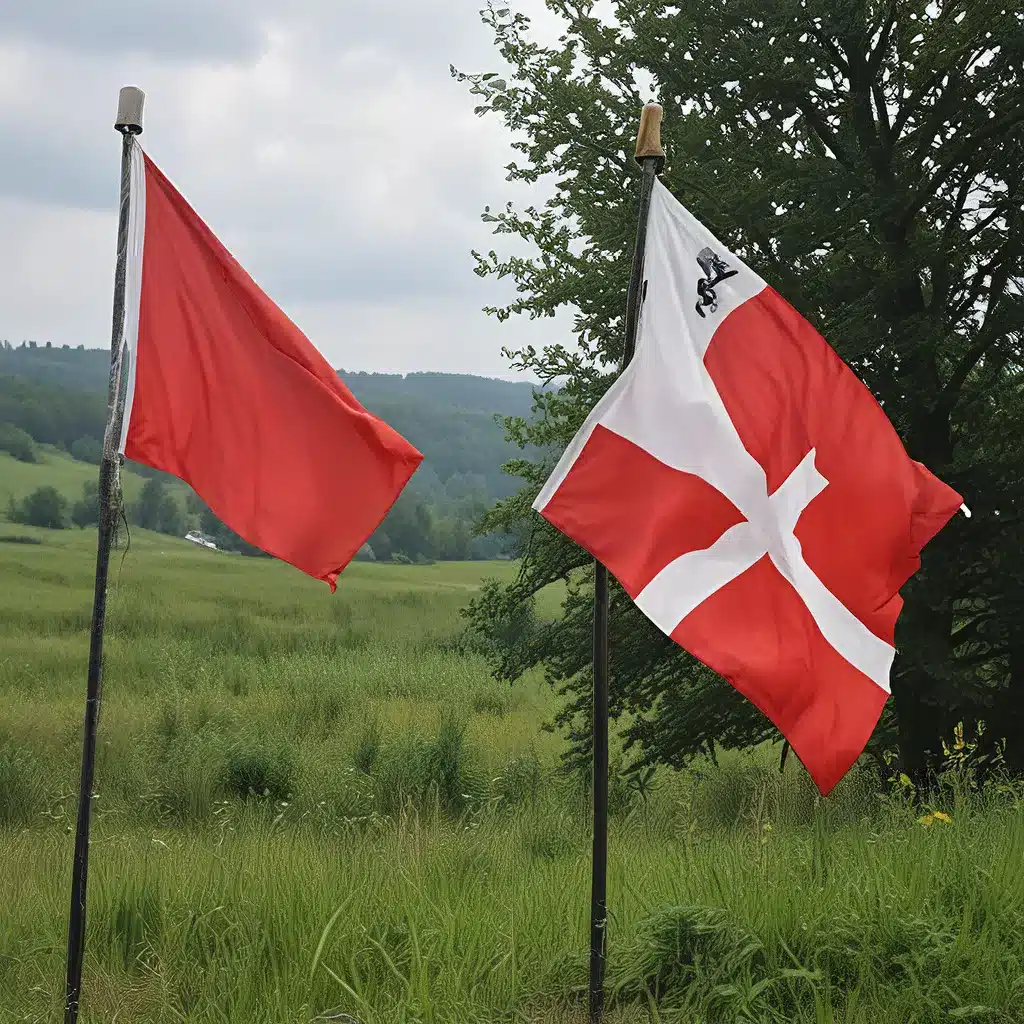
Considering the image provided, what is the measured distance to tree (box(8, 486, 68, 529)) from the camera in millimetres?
84062

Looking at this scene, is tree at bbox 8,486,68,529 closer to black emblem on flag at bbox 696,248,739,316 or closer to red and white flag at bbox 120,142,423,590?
red and white flag at bbox 120,142,423,590

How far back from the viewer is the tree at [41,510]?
84062mm

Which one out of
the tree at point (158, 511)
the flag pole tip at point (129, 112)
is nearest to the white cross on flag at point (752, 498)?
the flag pole tip at point (129, 112)

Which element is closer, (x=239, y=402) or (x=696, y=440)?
(x=696, y=440)

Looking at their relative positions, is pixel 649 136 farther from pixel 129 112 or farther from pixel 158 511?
pixel 158 511

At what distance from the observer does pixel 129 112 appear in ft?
15.7

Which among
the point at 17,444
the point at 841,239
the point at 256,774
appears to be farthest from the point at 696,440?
the point at 17,444

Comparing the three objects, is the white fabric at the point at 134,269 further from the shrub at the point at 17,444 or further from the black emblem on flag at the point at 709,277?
the shrub at the point at 17,444

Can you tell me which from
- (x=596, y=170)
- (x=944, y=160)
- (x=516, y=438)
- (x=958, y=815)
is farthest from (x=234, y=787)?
(x=944, y=160)

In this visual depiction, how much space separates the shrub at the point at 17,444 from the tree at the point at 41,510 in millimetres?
36516

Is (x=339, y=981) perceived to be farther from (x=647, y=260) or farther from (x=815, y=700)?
(x=647, y=260)

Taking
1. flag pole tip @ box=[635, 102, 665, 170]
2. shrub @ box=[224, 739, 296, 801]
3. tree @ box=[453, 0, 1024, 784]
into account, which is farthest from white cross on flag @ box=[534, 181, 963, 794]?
shrub @ box=[224, 739, 296, 801]

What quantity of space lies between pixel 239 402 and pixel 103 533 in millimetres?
716

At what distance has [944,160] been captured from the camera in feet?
31.8
